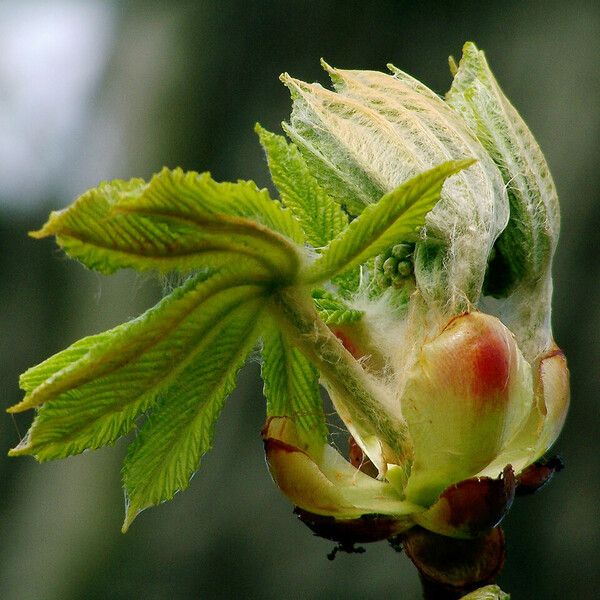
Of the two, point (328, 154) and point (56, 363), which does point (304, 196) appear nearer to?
point (328, 154)

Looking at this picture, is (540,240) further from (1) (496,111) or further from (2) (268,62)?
(2) (268,62)

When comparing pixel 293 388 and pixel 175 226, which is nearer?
pixel 175 226

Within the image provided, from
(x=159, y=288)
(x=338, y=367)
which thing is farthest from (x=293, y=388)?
(x=159, y=288)

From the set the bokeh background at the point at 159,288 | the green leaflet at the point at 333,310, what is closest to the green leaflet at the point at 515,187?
the green leaflet at the point at 333,310

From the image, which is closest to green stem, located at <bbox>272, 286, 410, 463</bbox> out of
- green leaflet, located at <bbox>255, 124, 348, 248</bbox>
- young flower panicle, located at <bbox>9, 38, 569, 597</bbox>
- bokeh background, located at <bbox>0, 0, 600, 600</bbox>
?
young flower panicle, located at <bbox>9, 38, 569, 597</bbox>

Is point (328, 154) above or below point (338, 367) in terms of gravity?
above

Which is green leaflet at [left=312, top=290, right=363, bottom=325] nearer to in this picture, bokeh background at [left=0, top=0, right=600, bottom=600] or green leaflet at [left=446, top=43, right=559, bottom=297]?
green leaflet at [left=446, top=43, right=559, bottom=297]
